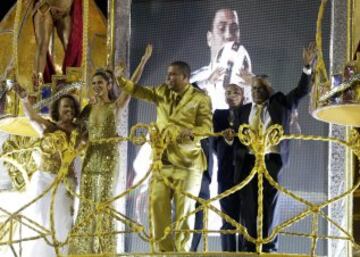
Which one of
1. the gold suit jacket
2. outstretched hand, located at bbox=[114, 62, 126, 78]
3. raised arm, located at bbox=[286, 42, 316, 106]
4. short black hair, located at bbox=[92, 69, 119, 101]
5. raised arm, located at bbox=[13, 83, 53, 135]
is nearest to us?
the gold suit jacket

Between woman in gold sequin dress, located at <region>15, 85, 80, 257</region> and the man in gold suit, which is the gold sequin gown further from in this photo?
the man in gold suit

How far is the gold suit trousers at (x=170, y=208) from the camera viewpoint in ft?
23.4

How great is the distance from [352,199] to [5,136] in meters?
2.99

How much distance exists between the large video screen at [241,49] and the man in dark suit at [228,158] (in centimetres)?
33

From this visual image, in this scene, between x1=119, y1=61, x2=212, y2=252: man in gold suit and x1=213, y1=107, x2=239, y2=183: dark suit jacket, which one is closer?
x1=119, y1=61, x2=212, y2=252: man in gold suit

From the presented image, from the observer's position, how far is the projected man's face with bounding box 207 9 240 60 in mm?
8266

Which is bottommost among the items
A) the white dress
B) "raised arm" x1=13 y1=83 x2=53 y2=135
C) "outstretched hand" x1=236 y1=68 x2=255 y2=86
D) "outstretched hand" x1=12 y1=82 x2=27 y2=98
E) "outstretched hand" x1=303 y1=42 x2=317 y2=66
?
the white dress

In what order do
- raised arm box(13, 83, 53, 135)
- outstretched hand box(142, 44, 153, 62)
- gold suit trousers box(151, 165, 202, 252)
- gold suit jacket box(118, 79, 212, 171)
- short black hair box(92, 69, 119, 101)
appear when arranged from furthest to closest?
outstretched hand box(142, 44, 153, 62), raised arm box(13, 83, 53, 135), short black hair box(92, 69, 119, 101), gold suit jacket box(118, 79, 212, 171), gold suit trousers box(151, 165, 202, 252)

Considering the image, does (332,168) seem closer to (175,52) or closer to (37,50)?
(175,52)

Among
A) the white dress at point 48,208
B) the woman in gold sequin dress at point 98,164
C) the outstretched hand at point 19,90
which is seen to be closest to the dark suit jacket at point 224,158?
the woman in gold sequin dress at point 98,164

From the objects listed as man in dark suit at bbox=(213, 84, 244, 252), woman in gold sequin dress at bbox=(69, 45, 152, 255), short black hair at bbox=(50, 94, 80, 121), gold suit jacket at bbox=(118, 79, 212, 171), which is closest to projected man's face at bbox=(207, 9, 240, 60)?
man in dark suit at bbox=(213, 84, 244, 252)

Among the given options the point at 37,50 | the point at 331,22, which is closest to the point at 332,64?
the point at 331,22

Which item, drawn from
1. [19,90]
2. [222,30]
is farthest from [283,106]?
[19,90]

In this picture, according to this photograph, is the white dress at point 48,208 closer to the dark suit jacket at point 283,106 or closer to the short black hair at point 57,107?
the short black hair at point 57,107
